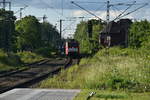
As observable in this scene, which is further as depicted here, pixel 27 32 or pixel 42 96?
pixel 27 32

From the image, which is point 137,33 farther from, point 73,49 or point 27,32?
point 27,32

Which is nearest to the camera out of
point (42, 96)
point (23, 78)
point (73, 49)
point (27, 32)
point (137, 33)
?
point (42, 96)

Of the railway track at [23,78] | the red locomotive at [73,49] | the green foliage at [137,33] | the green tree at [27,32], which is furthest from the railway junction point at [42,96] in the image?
the green tree at [27,32]

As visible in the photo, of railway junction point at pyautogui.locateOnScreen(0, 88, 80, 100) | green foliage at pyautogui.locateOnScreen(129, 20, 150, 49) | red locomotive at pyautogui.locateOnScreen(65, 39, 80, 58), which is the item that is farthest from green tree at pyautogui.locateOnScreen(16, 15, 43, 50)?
railway junction point at pyautogui.locateOnScreen(0, 88, 80, 100)

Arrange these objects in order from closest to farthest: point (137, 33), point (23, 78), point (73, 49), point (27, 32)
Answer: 1. point (23, 78)
2. point (73, 49)
3. point (137, 33)
4. point (27, 32)

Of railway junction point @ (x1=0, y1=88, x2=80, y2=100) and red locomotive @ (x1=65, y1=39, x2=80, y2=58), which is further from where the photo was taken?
red locomotive @ (x1=65, y1=39, x2=80, y2=58)

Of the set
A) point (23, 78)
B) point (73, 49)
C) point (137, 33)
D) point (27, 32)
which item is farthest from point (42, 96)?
point (27, 32)

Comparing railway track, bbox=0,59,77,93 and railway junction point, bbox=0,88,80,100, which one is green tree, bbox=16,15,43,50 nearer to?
railway track, bbox=0,59,77,93

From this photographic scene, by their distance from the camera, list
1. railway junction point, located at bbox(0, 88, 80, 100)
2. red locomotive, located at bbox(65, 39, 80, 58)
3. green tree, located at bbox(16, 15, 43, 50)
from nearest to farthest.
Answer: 1. railway junction point, located at bbox(0, 88, 80, 100)
2. red locomotive, located at bbox(65, 39, 80, 58)
3. green tree, located at bbox(16, 15, 43, 50)

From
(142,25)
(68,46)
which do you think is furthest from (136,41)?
(68,46)

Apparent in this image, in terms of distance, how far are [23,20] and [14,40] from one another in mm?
6902

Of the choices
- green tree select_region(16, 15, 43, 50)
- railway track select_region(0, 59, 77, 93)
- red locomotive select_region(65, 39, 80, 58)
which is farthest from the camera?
green tree select_region(16, 15, 43, 50)

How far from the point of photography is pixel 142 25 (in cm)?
8056

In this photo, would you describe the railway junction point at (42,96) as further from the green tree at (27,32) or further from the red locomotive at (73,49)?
the green tree at (27,32)
